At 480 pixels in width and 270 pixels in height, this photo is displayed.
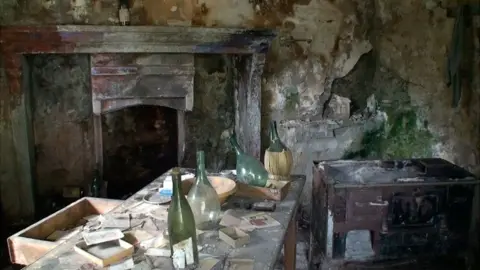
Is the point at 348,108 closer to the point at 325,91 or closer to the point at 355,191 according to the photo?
the point at 325,91

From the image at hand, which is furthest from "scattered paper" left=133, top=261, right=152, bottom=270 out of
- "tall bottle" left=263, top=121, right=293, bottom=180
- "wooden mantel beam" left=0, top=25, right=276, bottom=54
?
"wooden mantel beam" left=0, top=25, right=276, bottom=54

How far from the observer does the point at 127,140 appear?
3967 mm

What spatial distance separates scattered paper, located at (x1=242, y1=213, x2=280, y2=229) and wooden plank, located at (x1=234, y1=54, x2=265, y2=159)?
1899 millimetres

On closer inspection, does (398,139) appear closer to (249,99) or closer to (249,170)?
(249,99)

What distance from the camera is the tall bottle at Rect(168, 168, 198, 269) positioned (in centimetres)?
143

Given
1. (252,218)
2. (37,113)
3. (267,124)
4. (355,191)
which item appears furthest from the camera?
(267,124)

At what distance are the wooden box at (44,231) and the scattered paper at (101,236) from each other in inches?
20.0

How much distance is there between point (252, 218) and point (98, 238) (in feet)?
2.04

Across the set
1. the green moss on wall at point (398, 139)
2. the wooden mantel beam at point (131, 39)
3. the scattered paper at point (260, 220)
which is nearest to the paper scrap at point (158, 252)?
the scattered paper at point (260, 220)

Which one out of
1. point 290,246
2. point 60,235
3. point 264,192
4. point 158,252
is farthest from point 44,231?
point 290,246

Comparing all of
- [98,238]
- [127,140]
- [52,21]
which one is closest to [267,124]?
[127,140]

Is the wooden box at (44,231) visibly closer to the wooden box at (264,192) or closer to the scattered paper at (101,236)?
the scattered paper at (101,236)

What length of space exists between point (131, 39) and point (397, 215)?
2213mm

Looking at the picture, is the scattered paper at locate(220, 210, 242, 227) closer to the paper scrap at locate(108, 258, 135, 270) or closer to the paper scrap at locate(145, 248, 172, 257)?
the paper scrap at locate(145, 248, 172, 257)
